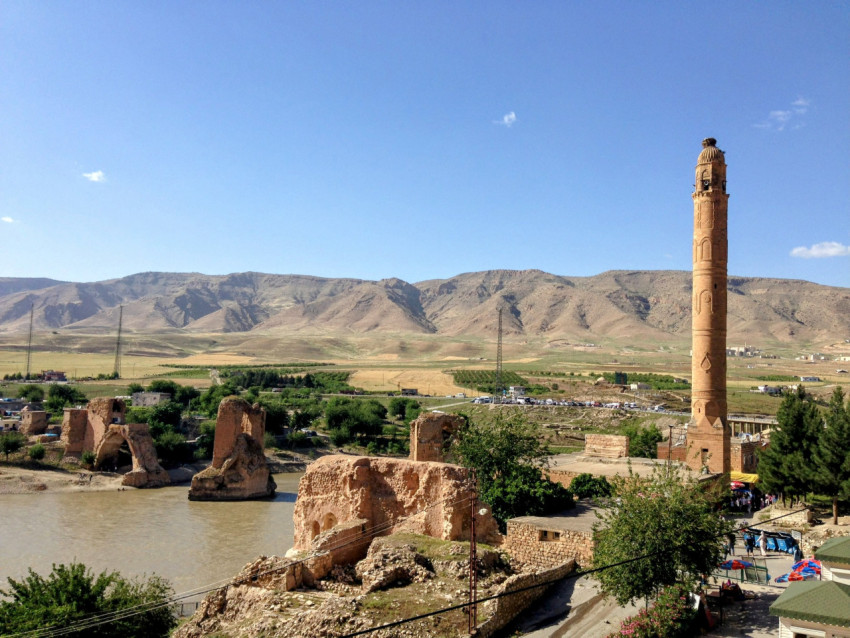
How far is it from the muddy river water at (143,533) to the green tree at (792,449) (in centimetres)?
1952

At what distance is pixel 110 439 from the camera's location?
44.8m

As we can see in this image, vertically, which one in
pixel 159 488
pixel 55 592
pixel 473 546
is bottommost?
pixel 159 488

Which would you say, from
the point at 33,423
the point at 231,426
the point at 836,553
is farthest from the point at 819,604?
the point at 33,423

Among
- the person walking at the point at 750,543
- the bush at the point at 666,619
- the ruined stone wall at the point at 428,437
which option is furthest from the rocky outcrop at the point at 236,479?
the bush at the point at 666,619

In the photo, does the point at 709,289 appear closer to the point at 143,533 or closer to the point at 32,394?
the point at 143,533

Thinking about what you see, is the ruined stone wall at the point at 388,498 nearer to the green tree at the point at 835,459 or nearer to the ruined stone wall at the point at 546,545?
the ruined stone wall at the point at 546,545

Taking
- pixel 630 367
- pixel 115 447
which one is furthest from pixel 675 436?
pixel 630 367

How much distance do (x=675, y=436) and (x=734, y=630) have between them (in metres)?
27.0

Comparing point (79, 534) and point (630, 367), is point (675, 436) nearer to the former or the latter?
point (79, 534)

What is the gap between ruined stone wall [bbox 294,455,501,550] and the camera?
17.8 metres

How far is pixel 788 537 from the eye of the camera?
18875 mm

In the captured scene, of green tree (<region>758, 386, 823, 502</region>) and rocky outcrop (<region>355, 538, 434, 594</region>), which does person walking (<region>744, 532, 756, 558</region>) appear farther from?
rocky outcrop (<region>355, 538, 434, 594</region>)

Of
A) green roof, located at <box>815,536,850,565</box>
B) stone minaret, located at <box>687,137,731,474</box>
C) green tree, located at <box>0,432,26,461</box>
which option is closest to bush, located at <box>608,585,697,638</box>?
green roof, located at <box>815,536,850,565</box>

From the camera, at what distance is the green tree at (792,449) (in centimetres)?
2325
